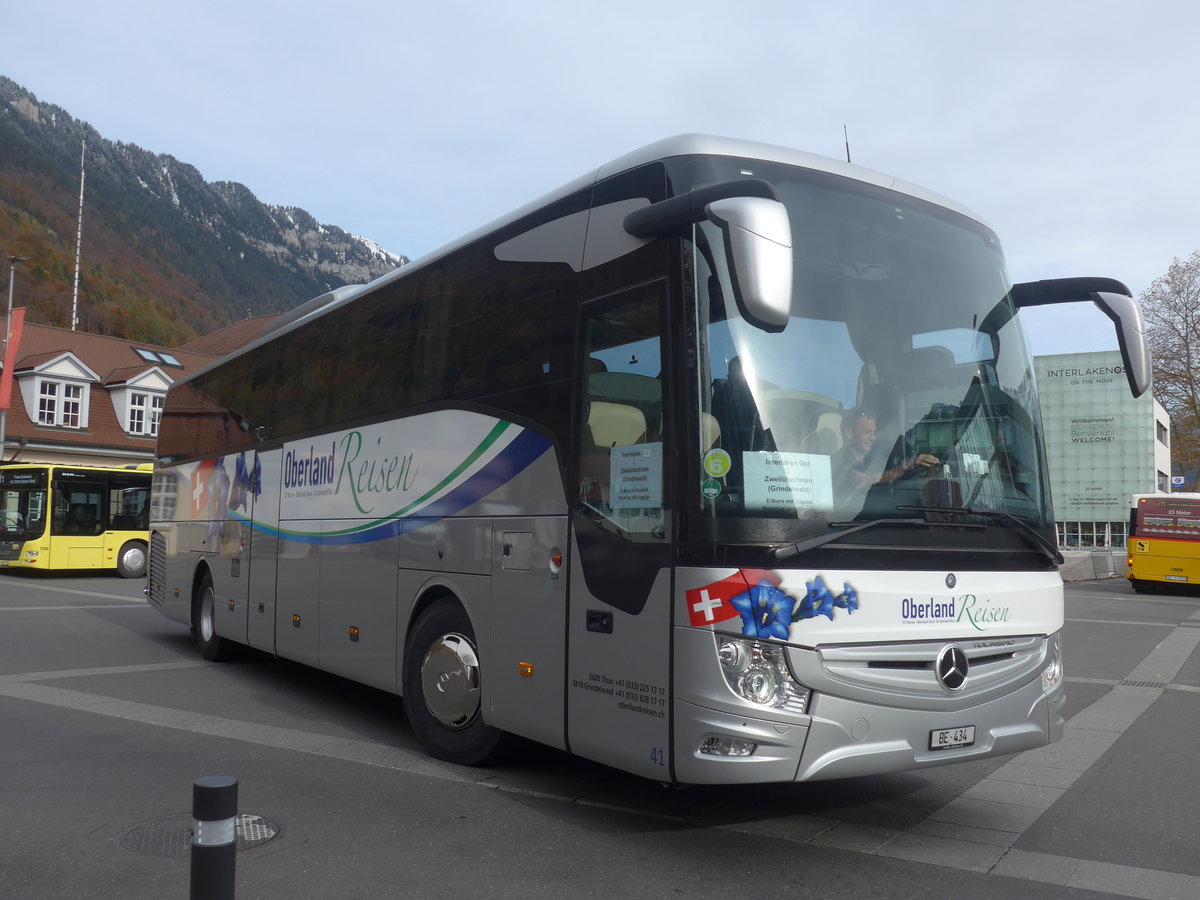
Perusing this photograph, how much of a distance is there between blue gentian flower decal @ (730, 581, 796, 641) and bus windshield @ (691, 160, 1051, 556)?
0.24 m

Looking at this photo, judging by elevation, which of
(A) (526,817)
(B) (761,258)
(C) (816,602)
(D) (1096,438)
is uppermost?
(D) (1096,438)

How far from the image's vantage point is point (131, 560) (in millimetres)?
27984

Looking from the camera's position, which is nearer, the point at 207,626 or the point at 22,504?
the point at 207,626

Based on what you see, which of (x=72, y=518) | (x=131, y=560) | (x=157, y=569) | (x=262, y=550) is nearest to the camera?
(x=262, y=550)

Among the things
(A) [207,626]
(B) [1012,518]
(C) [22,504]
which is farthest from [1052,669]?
(C) [22,504]

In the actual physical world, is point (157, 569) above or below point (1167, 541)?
below

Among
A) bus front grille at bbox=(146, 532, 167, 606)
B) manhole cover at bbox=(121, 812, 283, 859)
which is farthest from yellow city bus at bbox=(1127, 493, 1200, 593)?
manhole cover at bbox=(121, 812, 283, 859)

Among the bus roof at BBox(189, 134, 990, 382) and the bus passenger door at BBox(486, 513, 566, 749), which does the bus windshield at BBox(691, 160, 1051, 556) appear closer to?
the bus roof at BBox(189, 134, 990, 382)

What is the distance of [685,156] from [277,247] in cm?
19570

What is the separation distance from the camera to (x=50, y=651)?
12.4 metres

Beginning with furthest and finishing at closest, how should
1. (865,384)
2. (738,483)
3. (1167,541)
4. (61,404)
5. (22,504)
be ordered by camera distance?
(61,404) < (1167,541) < (22,504) < (865,384) < (738,483)

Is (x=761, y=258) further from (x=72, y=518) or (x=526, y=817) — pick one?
(x=72, y=518)

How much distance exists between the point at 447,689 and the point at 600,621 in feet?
5.92

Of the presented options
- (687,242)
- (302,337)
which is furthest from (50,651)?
(687,242)
